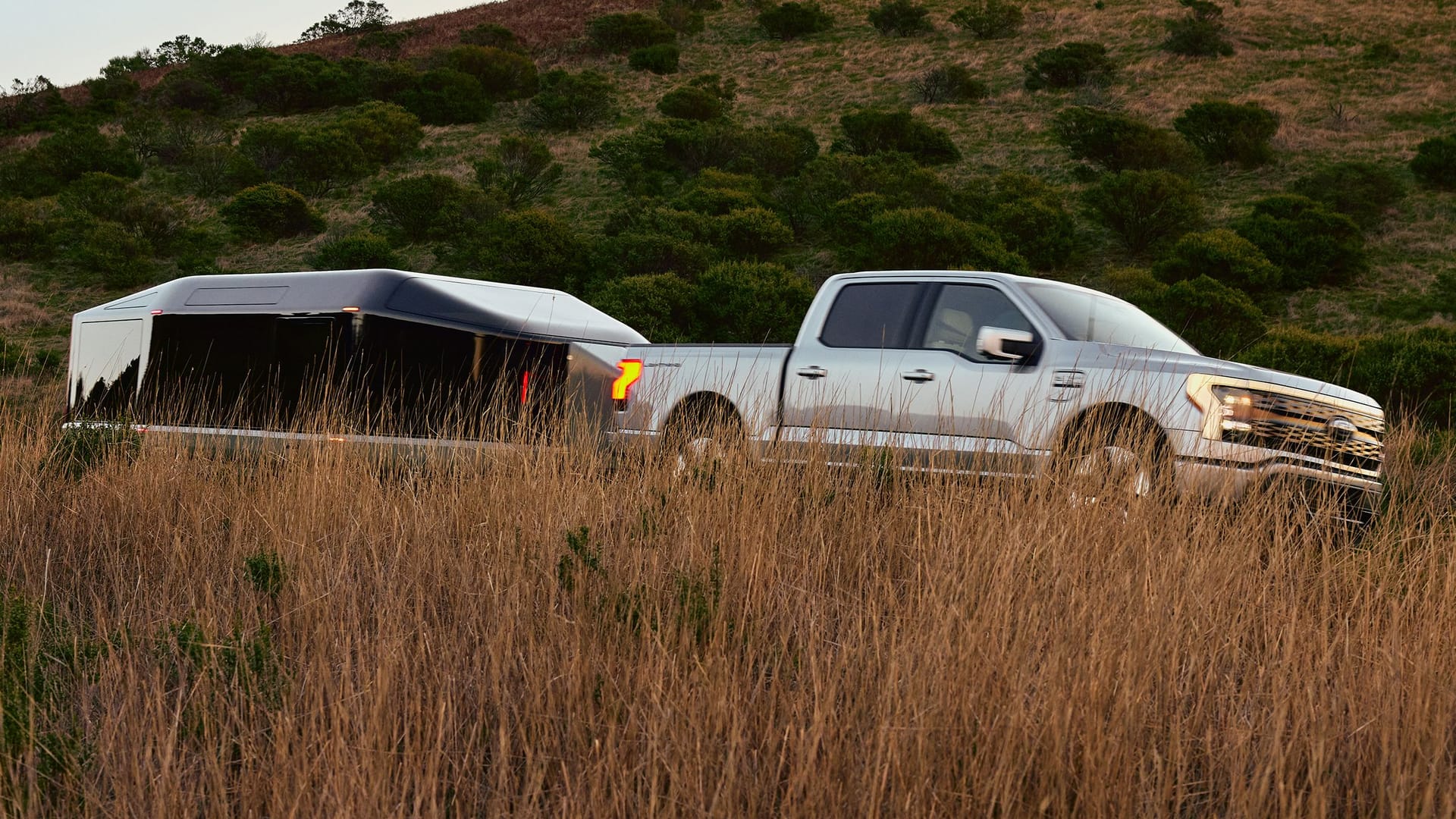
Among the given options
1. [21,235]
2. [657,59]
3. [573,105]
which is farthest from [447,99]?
[21,235]

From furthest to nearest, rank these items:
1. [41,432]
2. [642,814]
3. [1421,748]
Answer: [41,432] → [1421,748] → [642,814]

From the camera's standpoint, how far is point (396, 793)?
279 centimetres

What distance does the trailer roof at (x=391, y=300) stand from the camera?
9312mm

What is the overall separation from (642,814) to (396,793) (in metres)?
0.62

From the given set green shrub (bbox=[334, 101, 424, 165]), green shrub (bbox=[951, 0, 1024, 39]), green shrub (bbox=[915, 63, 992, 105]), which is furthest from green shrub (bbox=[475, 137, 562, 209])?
green shrub (bbox=[951, 0, 1024, 39])

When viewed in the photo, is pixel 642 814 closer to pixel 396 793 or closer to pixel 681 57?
pixel 396 793

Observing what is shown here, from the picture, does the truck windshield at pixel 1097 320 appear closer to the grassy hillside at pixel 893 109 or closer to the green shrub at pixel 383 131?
the grassy hillside at pixel 893 109

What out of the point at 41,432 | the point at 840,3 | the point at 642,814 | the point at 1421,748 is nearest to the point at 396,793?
the point at 642,814

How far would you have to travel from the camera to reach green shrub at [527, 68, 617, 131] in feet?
124

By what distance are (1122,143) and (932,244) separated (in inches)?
362

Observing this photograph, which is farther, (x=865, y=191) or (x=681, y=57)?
(x=681, y=57)

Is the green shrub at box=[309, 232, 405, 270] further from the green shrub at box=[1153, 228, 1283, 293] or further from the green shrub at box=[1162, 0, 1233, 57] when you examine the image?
the green shrub at box=[1162, 0, 1233, 57]

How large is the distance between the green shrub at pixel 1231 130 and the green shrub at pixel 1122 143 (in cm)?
56

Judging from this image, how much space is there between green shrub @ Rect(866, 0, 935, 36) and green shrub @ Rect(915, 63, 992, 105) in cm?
802
